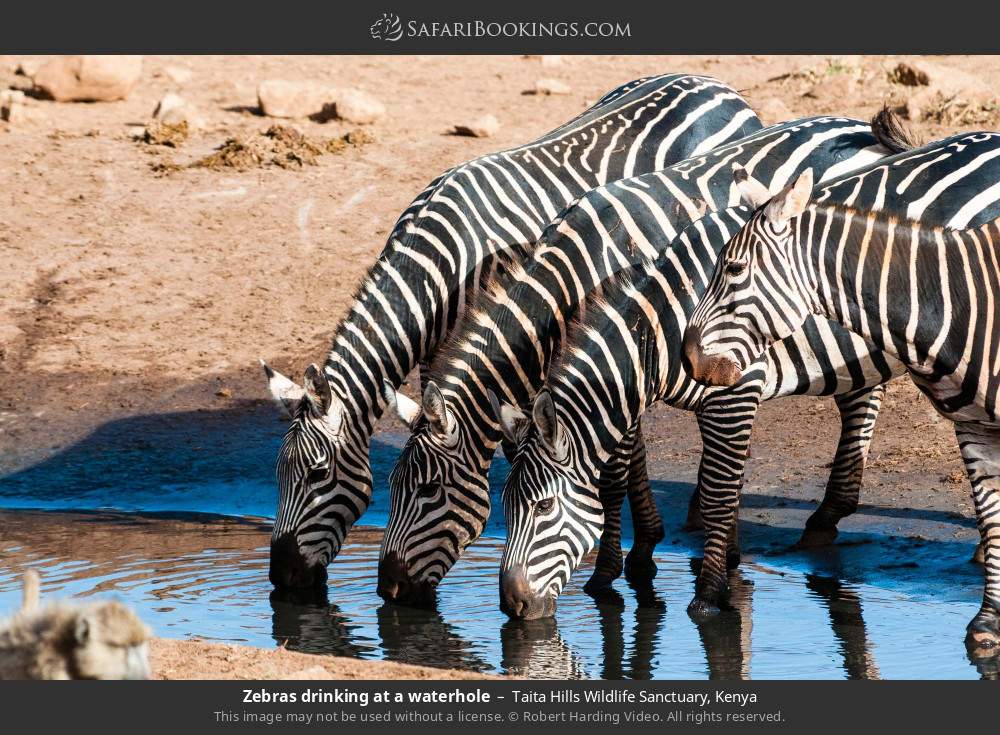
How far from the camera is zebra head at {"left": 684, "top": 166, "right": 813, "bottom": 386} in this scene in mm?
7230

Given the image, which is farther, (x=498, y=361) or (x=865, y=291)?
(x=498, y=361)

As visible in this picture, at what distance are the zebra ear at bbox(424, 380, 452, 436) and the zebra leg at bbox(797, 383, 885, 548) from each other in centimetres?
295

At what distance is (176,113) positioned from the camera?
18.4m

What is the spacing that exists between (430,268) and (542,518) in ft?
7.47

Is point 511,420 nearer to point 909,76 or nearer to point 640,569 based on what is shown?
point 640,569

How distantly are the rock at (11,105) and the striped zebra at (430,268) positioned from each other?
9957mm

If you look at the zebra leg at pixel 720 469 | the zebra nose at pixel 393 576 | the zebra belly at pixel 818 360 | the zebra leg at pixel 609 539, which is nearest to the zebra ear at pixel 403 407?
the zebra nose at pixel 393 576

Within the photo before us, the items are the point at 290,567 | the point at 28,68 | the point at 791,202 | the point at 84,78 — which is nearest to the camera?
the point at 791,202

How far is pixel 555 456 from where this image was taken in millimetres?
8203

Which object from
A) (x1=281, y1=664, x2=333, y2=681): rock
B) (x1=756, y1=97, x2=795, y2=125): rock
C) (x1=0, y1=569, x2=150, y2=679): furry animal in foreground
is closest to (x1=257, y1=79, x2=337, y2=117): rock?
(x1=756, y1=97, x2=795, y2=125): rock

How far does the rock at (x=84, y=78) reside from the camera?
760 inches

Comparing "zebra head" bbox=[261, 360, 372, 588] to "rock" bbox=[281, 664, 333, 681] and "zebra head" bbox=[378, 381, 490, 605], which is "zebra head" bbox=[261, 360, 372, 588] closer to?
"zebra head" bbox=[378, 381, 490, 605]

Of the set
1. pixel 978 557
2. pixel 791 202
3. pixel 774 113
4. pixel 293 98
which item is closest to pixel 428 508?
pixel 791 202

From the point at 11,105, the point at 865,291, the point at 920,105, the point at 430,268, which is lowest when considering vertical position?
the point at 865,291
